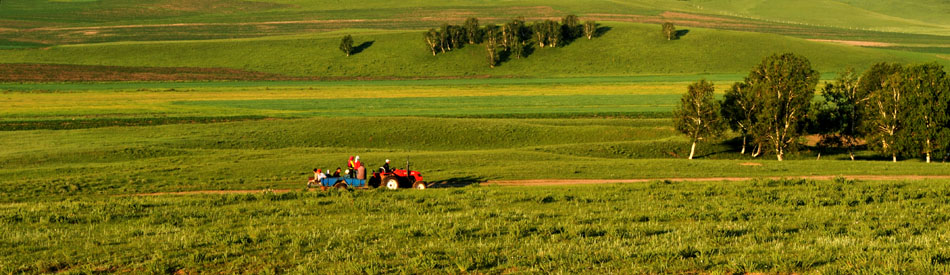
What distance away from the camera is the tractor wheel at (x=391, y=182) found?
3656 centimetres

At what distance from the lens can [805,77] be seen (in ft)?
230

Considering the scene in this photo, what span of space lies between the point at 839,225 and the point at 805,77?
5404 centimetres

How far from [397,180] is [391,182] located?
47 cm

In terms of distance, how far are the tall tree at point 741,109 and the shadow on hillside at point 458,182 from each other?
38633 millimetres

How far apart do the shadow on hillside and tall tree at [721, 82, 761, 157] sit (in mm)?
38633

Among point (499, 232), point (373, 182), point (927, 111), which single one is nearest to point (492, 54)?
point (927, 111)

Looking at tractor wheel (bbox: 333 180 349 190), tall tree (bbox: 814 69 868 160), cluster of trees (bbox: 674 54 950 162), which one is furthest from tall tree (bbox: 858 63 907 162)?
tractor wheel (bbox: 333 180 349 190)

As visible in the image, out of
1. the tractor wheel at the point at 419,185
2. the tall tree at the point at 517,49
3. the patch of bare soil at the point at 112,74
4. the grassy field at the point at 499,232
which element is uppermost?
the tall tree at the point at 517,49

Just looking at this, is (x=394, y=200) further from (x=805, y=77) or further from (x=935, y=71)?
(x=935, y=71)

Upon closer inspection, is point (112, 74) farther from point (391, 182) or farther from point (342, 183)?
point (391, 182)

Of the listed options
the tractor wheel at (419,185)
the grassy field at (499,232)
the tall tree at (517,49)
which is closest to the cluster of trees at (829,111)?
the grassy field at (499,232)

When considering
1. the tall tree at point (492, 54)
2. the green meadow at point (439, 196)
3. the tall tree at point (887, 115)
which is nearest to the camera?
the green meadow at point (439, 196)

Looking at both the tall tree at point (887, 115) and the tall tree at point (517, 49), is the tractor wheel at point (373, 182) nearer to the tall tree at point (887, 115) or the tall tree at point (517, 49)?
the tall tree at point (887, 115)

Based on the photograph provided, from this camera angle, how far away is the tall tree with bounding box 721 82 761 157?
72.0 meters
